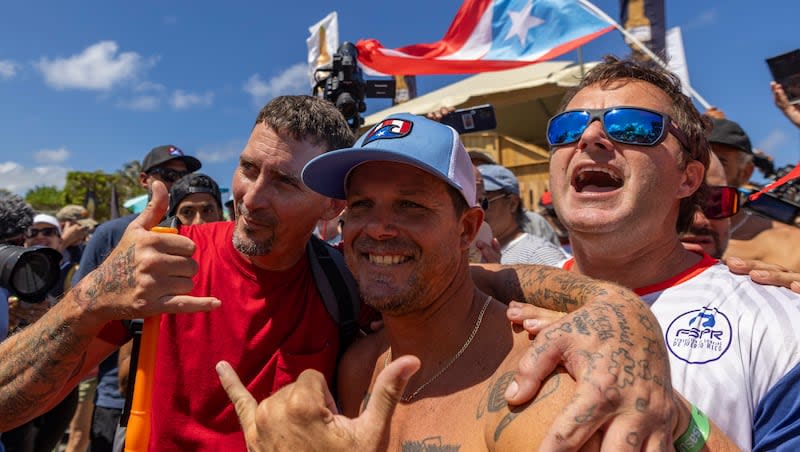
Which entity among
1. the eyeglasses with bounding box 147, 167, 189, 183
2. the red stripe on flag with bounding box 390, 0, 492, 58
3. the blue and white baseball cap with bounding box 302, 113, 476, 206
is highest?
the red stripe on flag with bounding box 390, 0, 492, 58

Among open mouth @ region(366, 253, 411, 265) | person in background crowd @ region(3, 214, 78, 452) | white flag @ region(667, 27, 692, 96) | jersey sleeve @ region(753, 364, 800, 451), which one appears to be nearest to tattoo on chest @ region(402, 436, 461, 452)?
open mouth @ region(366, 253, 411, 265)

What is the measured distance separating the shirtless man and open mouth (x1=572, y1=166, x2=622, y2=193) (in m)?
0.46

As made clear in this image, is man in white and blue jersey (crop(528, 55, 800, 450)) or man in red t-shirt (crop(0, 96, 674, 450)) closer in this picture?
man in white and blue jersey (crop(528, 55, 800, 450))

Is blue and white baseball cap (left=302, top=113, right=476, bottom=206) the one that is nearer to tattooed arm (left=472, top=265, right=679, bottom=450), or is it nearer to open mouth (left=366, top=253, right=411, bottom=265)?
open mouth (left=366, top=253, right=411, bottom=265)

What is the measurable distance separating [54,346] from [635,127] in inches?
90.9

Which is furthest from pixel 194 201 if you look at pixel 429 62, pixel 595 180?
pixel 429 62

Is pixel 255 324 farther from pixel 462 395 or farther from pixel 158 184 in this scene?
pixel 462 395

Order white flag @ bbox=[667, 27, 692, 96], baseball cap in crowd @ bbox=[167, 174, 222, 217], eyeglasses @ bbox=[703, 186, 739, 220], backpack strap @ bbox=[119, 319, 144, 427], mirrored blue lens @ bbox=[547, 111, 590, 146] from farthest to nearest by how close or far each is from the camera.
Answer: white flag @ bbox=[667, 27, 692, 96] < baseball cap in crowd @ bbox=[167, 174, 222, 217] < eyeglasses @ bbox=[703, 186, 739, 220] < mirrored blue lens @ bbox=[547, 111, 590, 146] < backpack strap @ bbox=[119, 319, 144, 427]

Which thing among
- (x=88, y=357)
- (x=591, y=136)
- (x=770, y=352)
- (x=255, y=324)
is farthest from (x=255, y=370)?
(x=770, y=352)

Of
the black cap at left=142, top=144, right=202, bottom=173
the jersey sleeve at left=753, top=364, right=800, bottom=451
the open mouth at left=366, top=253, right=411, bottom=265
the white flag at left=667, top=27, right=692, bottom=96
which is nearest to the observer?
the jersey sleeve at left=753, top=364, right=800, bottom=451

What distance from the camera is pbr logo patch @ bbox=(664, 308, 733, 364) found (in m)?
1.82

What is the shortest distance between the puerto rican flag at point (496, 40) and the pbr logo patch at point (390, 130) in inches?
316

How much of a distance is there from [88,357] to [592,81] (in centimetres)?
243

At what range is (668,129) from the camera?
222 cm
